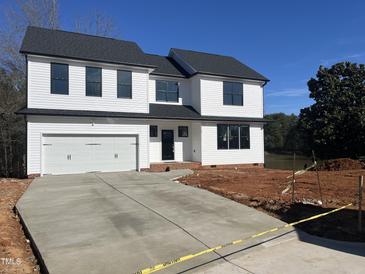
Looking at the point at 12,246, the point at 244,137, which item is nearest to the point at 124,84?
the point at 244,137

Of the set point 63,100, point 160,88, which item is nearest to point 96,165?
point 63,100

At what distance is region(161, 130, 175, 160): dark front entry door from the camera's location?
22.1 meters

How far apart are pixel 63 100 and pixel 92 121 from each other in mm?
1754

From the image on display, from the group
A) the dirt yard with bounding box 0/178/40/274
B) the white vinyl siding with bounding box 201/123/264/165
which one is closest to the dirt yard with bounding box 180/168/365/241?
the dirt yard with bounding box 0/178/40/274

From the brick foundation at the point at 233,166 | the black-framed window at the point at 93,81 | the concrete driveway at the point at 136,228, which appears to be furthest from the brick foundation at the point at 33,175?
the brick foundation at the point at 233,166

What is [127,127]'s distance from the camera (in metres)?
19.3

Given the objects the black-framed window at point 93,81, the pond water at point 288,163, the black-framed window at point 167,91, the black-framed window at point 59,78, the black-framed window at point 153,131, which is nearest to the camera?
the black-framed window at point 59,78

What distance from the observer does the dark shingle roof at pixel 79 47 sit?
18.0m

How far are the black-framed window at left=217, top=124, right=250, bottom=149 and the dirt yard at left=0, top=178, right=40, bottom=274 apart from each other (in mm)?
14307

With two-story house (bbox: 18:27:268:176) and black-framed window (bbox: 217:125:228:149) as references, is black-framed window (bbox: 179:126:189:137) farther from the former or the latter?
black-framed window (bbox: 217:125:228:149)

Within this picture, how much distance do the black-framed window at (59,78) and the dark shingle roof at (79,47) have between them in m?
0.60

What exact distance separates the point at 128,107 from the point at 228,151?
7.46 m

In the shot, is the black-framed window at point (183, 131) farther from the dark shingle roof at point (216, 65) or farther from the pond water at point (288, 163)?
the pond water at point (288, 163)

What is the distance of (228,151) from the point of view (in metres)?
23.3
